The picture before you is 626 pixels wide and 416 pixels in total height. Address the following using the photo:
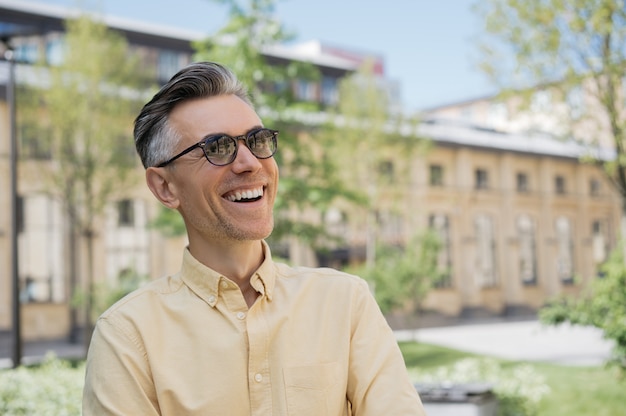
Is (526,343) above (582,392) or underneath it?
underneath

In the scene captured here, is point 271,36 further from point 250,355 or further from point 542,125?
point 250,355

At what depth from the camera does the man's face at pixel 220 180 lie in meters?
1.64

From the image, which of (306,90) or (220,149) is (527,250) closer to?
(306,90)

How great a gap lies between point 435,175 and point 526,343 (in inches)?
602

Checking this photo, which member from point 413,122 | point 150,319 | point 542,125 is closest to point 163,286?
point 150,319

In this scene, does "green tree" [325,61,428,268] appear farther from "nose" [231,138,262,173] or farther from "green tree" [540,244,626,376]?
"nose" [231,138,262,173]

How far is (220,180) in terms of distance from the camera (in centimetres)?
164

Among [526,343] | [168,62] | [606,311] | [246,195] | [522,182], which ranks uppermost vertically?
[168,62]

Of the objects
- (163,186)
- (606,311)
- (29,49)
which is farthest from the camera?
(29,49)

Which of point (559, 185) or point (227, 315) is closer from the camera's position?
point (227, 315)

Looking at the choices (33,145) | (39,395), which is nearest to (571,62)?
(39,395)

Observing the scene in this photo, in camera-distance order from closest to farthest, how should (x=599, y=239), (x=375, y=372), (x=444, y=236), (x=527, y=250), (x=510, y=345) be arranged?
1. (x=375, y=372)
2. (x=510, y=345)
3. (x=444, y=236)
4. (x=527, y=250)
5. (x=599, y=239)

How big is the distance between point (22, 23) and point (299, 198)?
66.5 ft

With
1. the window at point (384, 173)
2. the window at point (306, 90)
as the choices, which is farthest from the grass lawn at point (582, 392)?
the window at point (306, 90)
